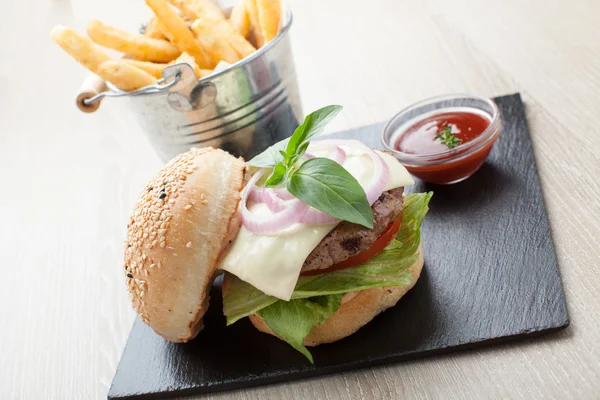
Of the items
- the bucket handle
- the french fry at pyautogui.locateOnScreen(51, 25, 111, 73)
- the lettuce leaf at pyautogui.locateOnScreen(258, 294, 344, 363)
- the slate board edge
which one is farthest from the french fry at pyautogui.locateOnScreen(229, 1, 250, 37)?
the slate board edge

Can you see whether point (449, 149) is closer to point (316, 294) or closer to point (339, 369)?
point (316, 294)

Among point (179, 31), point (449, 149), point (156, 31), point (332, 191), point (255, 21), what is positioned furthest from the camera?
point (156, 31)

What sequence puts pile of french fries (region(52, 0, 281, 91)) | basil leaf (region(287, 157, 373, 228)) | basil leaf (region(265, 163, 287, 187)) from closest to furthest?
basil leaf (region(287, 157, 373, 228)) → basil leaf (region(265, 163, 287, 187)) → pile of french fries (region(52, 0, 281, 91))

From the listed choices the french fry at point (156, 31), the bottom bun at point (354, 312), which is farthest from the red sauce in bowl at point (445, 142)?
the french fry at point (156, 31)

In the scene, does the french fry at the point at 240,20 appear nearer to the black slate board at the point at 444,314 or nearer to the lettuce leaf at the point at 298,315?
the black slate board at the point at 444,314

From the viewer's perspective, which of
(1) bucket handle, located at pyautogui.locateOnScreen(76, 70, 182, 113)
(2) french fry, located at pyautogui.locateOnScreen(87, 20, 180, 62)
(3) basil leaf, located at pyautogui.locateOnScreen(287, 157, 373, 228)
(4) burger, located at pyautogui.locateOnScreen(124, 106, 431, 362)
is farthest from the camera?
(2) french fry, located at pyautogui.locateOnScreen(87, 20, 180, 62)

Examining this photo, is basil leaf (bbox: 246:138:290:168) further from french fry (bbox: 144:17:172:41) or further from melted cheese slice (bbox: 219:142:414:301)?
french fry (bbox: 144:17:172:41)

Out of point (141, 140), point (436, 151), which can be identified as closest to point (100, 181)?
point (141, 140)

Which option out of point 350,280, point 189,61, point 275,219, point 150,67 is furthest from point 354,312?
point 150,67
